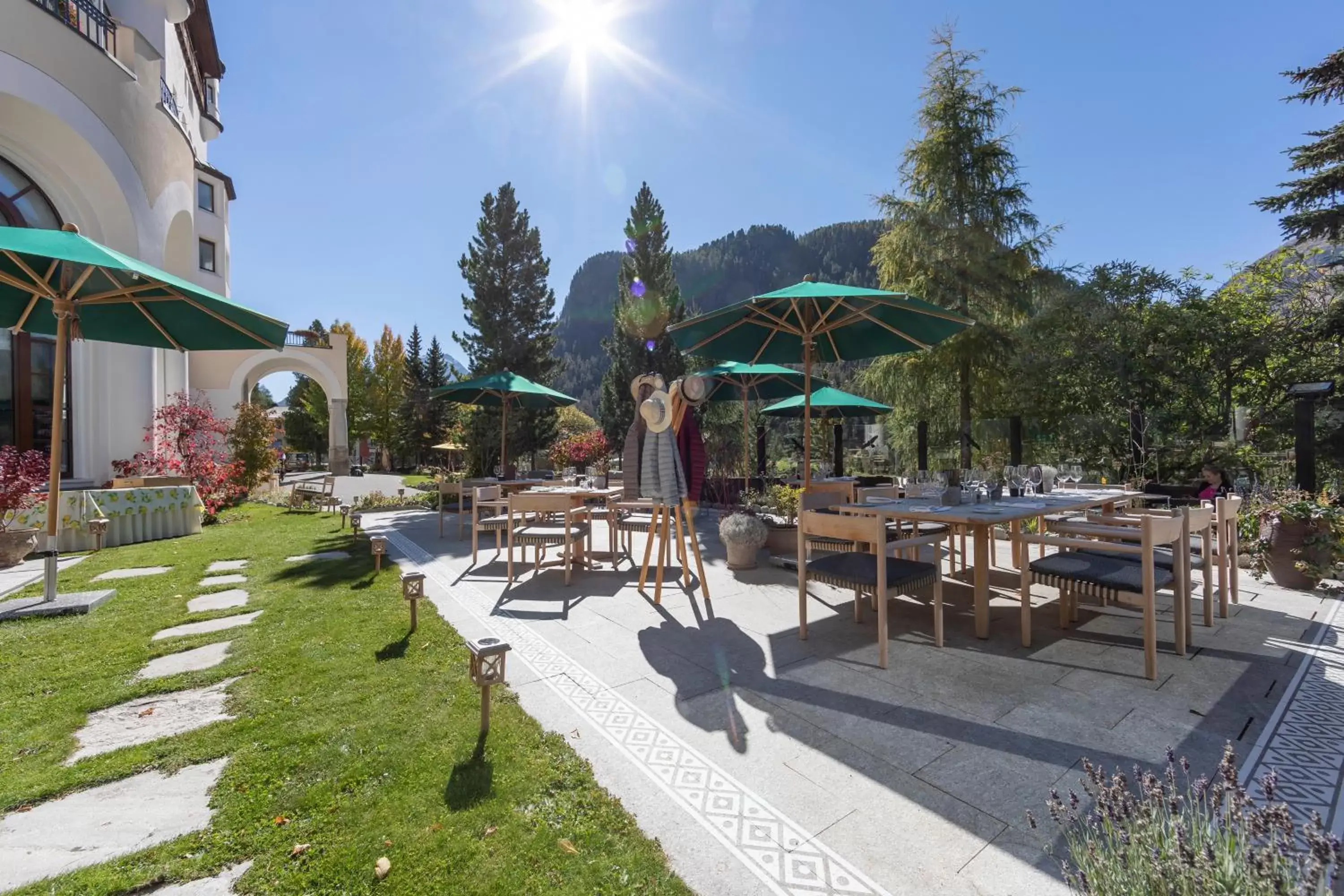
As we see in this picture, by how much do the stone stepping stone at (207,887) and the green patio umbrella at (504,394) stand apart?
705 centimetres

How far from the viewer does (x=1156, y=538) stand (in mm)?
2873

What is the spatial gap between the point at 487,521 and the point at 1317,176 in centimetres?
1493

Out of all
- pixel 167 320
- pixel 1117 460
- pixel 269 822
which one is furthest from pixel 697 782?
pixel 1117 460

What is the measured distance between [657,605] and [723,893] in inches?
115

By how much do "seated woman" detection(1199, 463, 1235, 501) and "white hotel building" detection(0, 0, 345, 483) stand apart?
1070cm

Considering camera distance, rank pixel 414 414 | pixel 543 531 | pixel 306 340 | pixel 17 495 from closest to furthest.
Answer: pixel 543 531 < pixel 17 495 < pixel 306 340 < pixel 414 414

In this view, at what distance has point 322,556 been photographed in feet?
21.1

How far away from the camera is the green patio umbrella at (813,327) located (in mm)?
4422

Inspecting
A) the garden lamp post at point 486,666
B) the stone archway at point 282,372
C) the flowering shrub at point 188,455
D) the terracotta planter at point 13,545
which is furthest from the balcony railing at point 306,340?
the garden lamp post at point 486,666

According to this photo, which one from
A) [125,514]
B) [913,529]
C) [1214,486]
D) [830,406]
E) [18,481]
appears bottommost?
[125,514]

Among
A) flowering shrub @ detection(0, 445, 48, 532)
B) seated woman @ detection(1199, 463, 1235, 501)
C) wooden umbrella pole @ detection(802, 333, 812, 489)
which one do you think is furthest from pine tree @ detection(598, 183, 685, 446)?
seated woman @ detection(1199, 463, 1235, 501)

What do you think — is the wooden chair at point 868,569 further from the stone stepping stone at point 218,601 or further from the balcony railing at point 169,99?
the balcony railing at point 169,99

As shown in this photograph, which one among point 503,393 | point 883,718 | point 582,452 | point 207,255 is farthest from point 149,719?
point 207,255

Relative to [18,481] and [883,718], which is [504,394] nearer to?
[18,481]
